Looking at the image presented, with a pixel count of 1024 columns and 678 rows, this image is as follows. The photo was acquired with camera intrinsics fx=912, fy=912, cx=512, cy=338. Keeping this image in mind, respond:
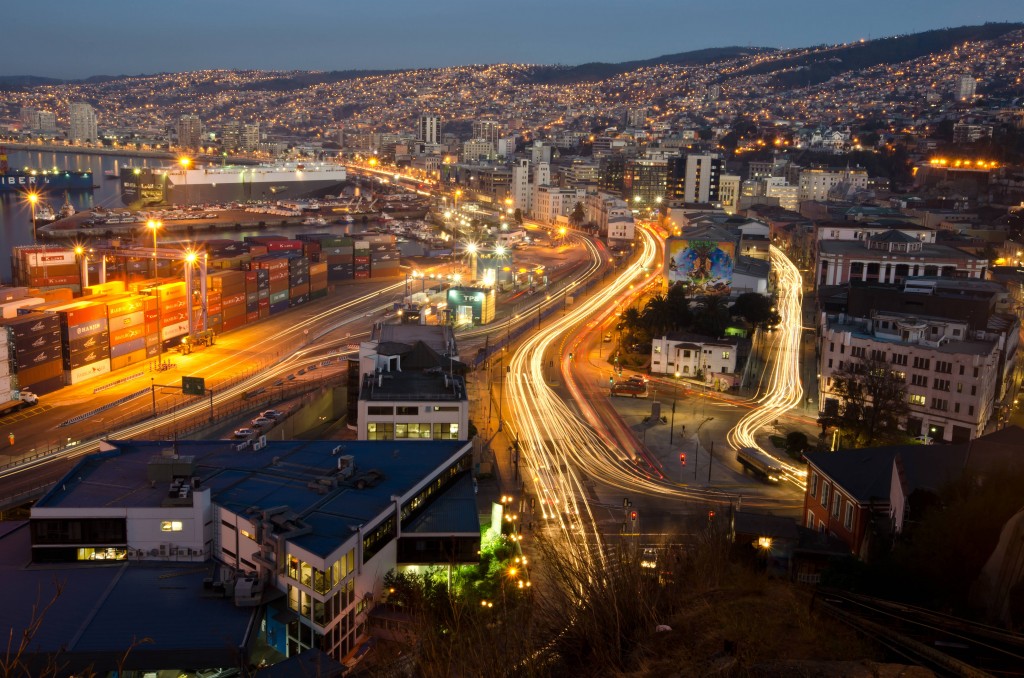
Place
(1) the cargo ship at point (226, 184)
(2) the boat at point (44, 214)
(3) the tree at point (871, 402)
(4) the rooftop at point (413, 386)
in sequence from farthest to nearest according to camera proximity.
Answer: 1. (1) the cargo ship at point (226, 184)
2. (2) the boat at point (44, 214)
3. (3) the tree at point (871, 402)
4. (4) the rooftop at point (413, 386)

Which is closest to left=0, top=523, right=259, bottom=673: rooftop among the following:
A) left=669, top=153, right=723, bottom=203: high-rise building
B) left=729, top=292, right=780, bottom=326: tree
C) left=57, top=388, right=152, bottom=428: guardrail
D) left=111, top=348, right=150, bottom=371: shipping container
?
left=57, top=388, right=152, bottom=428: guardrail

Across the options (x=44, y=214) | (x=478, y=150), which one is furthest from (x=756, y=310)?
(x=478, y=150)

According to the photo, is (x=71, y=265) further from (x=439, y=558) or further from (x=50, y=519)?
(x=439, y=558)

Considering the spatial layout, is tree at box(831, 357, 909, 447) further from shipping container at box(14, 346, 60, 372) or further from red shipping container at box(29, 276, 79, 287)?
red shipping container at box(29, 276, 79, 287)

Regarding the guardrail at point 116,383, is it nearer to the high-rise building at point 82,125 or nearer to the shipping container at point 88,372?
the shipping container at point 88,372

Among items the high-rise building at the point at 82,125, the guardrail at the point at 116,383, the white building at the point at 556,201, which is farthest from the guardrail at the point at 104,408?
the high-rise building at the point at 82,125

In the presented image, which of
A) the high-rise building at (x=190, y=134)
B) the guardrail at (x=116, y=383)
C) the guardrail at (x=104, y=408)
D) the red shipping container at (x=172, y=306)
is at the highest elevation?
the high-rise building at (x=190, y=134)

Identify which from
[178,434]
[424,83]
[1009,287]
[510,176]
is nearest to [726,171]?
[510,176]
